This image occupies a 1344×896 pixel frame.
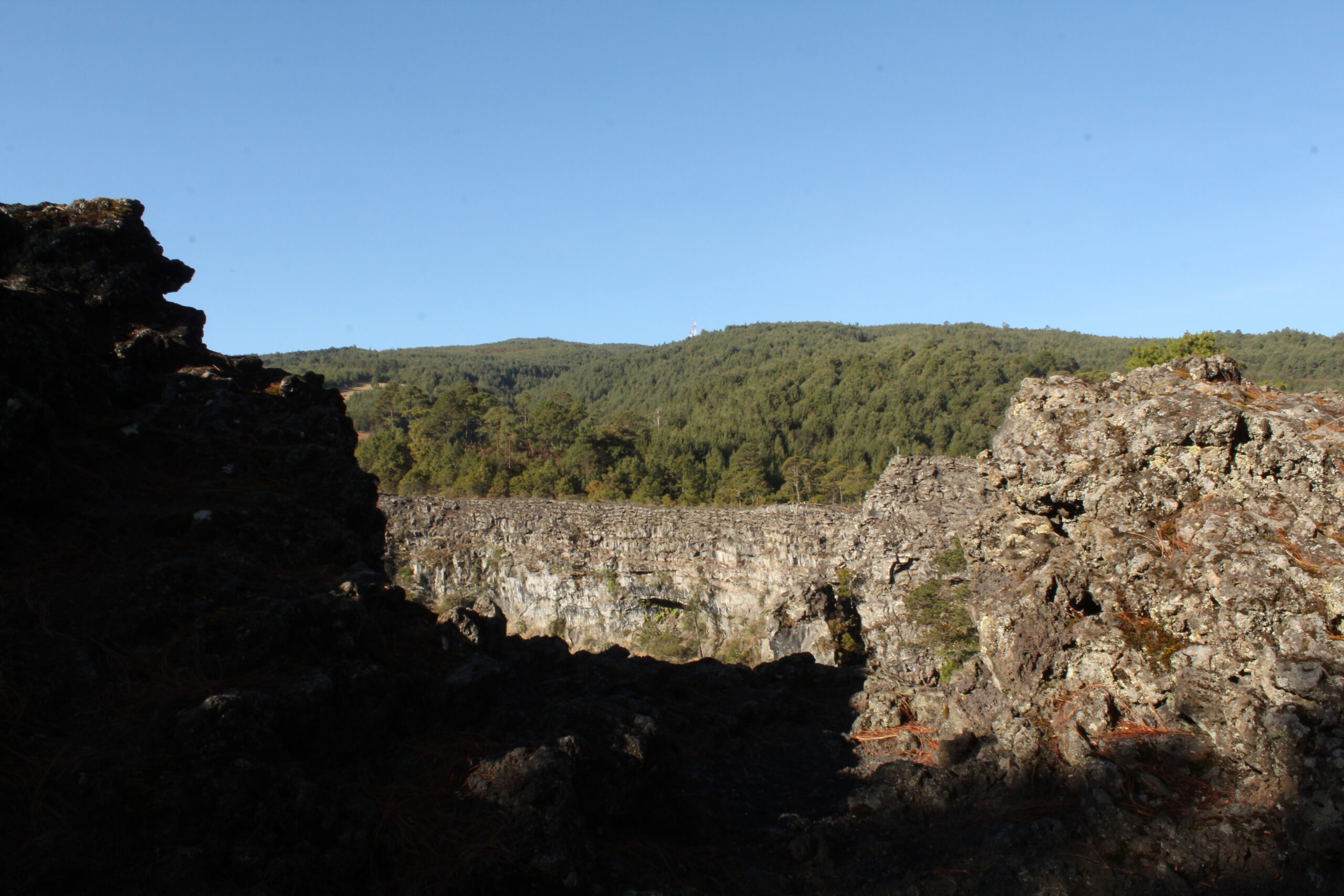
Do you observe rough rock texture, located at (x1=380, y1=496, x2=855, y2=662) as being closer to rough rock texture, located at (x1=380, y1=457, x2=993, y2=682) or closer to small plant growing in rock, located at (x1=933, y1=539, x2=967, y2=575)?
rough rock texture, located at (x1=380, y1=457, x2=993, y2=682)

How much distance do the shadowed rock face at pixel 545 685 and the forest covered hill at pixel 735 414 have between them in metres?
31.7

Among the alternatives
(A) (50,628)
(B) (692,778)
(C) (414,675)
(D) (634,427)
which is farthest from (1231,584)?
(D) (634,427)

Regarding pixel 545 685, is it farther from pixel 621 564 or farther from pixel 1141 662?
pixel 621 564

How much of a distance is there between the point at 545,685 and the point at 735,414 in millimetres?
71020

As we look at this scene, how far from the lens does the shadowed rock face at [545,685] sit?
13.0ft

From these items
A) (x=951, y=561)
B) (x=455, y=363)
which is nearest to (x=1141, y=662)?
(x=951, y=561)

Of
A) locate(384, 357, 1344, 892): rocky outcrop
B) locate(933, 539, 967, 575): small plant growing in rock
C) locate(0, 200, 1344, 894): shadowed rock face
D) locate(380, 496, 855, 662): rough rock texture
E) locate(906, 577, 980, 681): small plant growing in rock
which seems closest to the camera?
locate(0, 200, 1344, 894): shadowed rock face

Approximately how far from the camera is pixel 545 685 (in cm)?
739

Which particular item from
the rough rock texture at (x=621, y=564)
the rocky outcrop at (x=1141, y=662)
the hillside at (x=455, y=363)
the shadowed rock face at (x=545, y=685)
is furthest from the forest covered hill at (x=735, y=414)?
the shadowed rock face at (x=545, y=685)

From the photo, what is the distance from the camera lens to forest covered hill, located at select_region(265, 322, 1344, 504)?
47.7 m

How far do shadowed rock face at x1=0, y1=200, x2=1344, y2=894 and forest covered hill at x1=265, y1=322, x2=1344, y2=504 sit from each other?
31686mm

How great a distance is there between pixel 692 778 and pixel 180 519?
5.20 meters

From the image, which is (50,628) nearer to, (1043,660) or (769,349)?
(1043,660)

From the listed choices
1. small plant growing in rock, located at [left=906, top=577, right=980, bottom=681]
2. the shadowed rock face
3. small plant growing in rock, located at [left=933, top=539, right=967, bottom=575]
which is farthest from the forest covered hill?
the shadowed rock face
